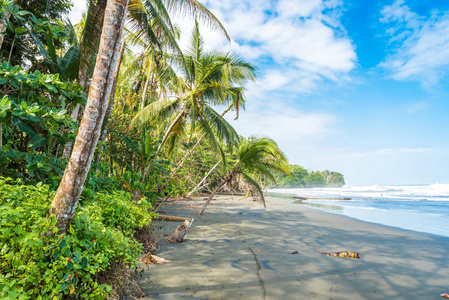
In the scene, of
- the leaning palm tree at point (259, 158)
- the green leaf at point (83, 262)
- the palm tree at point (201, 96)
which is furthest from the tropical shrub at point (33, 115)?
the leaning palm tree at point (259, 158)

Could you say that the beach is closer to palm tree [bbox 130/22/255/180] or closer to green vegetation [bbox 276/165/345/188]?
palm tree [bbox 130/22/255/180]

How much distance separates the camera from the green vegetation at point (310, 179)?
77.1 m

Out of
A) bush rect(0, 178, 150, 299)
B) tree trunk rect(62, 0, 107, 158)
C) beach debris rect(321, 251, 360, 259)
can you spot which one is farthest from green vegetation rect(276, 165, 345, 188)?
bush rect(0, 178, 150, 299)

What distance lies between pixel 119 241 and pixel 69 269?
22.1 inches

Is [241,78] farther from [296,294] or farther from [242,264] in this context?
[296,294]

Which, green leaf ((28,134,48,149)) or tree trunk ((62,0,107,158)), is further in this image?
tree trunk ((62,0,107,158))

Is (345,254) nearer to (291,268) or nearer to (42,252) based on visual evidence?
(291,268)

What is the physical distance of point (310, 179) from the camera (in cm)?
8581

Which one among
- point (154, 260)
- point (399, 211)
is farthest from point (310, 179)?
point (154, 260)

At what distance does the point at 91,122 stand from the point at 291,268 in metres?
3.89

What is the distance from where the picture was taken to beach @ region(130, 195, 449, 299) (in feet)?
11.3

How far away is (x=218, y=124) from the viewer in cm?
938

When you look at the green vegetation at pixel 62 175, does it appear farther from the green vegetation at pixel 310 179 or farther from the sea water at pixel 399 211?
the green vegetation at pixel 310 179

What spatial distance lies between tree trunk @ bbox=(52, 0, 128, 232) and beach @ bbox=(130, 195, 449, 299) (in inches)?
62.3
